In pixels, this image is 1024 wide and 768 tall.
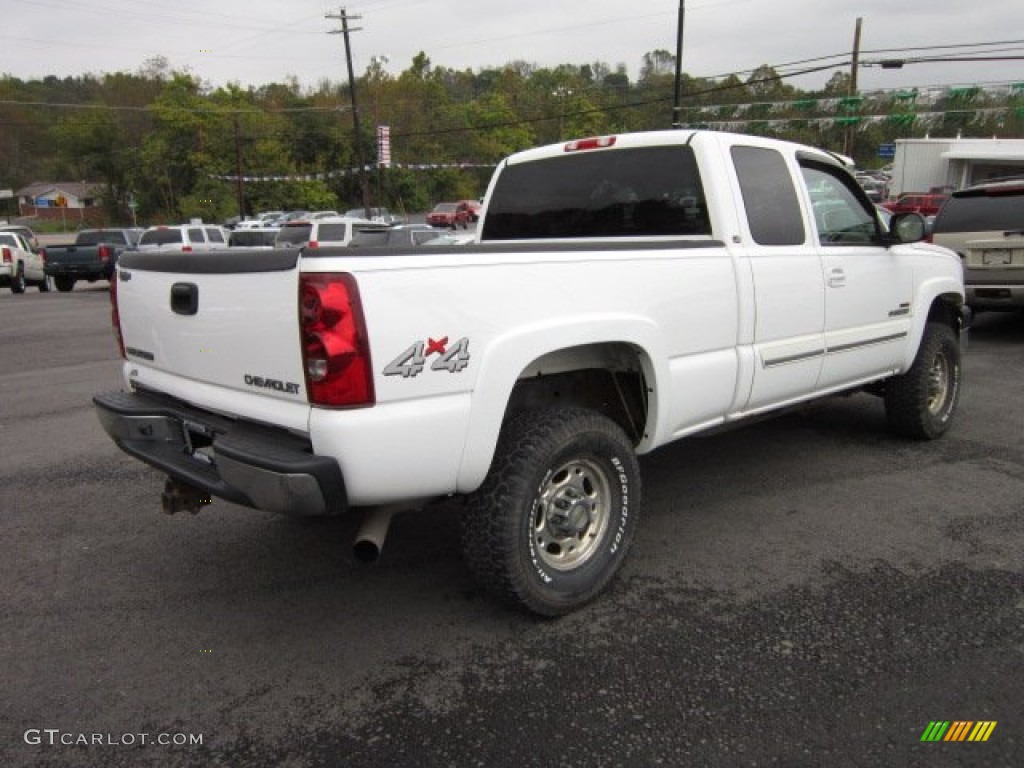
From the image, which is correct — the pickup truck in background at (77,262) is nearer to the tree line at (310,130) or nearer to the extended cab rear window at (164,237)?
the extended cab rear window at (164,237)

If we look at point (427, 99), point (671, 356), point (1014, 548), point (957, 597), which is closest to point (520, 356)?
point (671, 356)

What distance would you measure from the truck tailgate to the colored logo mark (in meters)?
2.26

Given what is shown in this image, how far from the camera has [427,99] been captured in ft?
261

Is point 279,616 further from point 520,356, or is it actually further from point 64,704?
point 520,356

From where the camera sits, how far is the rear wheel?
2211 centimetres

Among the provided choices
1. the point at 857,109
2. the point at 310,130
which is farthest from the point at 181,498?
the point at 310,130

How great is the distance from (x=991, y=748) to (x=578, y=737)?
1.27m

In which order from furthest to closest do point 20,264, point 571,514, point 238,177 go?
point 238,177 < point 20,264 < point 571,514

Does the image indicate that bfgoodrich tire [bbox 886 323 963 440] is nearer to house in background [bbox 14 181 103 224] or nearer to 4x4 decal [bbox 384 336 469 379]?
4x4 decal [bbox 384 336 469 379]

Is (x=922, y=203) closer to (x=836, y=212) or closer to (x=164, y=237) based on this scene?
(x=164, y=237)

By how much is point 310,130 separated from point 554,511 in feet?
228

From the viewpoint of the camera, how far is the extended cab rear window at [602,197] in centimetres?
408

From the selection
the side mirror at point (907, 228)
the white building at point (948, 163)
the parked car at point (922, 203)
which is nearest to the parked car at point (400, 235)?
the side mirror at point (907, 228)

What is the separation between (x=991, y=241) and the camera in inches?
384
